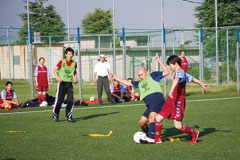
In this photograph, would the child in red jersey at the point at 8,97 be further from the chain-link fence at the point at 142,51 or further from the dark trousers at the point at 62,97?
the chain-link fence at the point at 142,51

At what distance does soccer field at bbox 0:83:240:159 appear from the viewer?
618 cm

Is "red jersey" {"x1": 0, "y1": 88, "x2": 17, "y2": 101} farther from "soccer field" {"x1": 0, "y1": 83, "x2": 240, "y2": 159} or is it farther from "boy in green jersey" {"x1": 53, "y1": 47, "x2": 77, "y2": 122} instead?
"boy in green jersey" {"x1": 53, "y1": 47, "x2": 77, "y2": 122}

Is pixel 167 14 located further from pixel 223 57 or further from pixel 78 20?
pixel 78 20

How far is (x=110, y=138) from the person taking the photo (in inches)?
302

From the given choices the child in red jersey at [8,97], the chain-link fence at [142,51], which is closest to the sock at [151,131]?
the child in red jersey at [8,97]

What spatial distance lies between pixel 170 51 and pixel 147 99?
588 inches

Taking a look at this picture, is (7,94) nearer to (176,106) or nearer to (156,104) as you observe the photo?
(156,104)

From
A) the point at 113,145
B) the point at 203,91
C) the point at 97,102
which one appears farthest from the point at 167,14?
the point at 113,145

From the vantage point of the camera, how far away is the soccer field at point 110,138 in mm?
6176

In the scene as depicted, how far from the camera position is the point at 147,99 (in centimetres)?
734

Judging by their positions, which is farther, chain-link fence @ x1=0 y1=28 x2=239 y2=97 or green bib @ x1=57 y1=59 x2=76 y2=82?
chain-link fence @ x1=0 y1=28 x2=239 y2=97

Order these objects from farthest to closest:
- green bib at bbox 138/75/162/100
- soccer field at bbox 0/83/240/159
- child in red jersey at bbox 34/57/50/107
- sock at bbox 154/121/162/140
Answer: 1. child in red jersey at bbox 34/57/50/107
2. green bib at bbox 138/75/162/100
3. sock at bbox 154/121/162/140
4. soccer field at bbox 0/83/240/159

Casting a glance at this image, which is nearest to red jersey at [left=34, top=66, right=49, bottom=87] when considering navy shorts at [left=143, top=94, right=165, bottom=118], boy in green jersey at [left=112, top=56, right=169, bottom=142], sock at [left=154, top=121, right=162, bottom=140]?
boy in green jersey at [left=112, top=56, right=169, bottom=142]

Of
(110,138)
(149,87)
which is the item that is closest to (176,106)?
(149,87)
